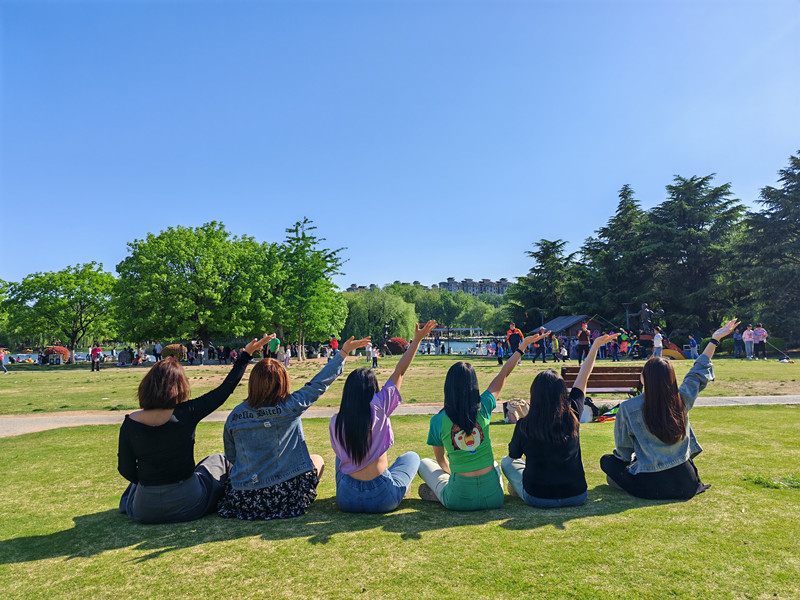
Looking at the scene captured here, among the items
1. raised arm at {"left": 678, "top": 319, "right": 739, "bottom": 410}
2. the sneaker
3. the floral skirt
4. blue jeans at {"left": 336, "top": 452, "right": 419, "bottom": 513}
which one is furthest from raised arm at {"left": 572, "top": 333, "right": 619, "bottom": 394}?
the floral skirt

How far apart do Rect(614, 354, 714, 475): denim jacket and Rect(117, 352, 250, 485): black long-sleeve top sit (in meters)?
3.53

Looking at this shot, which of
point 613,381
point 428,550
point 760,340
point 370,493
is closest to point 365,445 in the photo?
point 370,493

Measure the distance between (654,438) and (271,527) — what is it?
346 cm

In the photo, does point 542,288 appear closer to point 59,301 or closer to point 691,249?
point 691,249

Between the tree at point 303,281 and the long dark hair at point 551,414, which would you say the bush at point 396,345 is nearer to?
the tree at point 303,281

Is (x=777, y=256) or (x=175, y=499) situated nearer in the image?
(x=175, y=499)

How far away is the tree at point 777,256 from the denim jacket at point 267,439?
41.4m

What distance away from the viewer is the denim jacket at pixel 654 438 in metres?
4.65

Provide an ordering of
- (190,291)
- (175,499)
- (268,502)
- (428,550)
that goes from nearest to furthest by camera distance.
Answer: (428,550) < (175,499) < (268,502) < (190,291)

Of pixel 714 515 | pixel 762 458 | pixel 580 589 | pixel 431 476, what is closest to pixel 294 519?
pixel 431 476

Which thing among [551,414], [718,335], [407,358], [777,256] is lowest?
[551,414]

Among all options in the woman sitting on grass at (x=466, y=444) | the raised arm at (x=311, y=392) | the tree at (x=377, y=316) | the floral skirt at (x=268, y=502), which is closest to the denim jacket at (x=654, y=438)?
the woman sitting on grass at (x=466, y=444)

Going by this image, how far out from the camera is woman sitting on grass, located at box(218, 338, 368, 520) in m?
4.36

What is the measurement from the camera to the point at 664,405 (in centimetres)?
452
